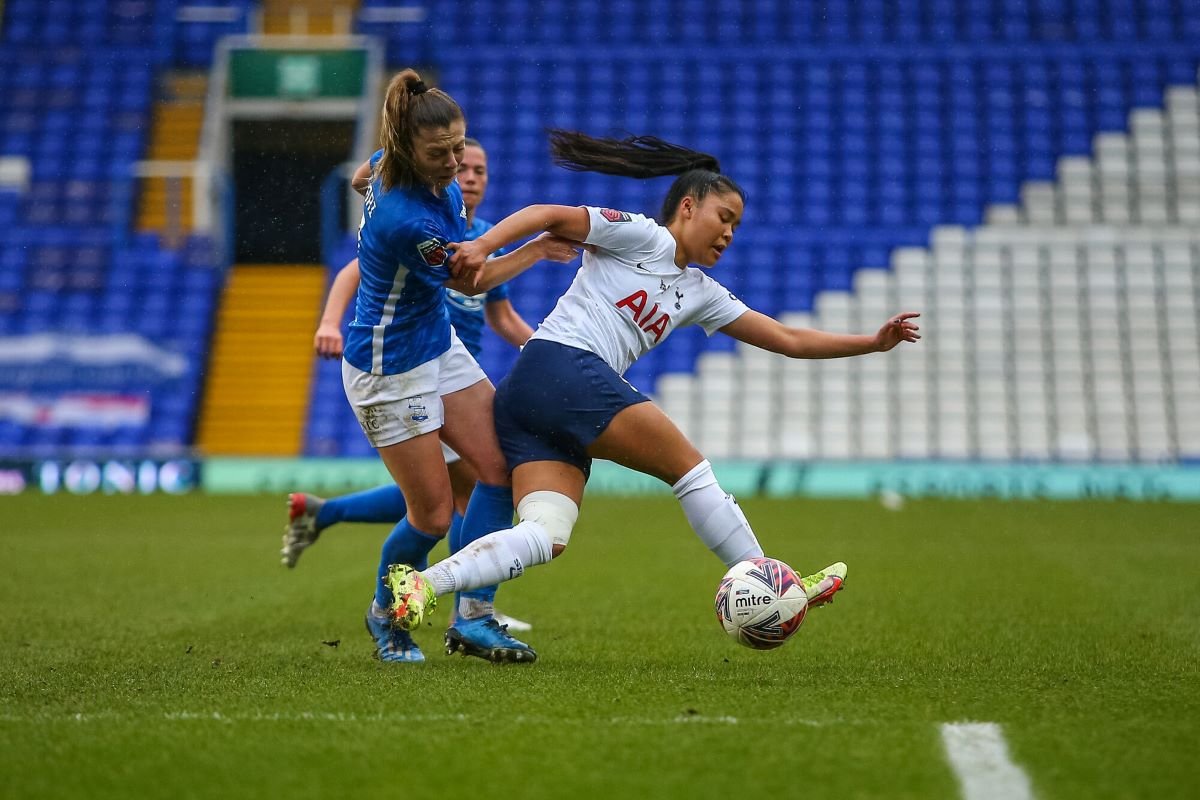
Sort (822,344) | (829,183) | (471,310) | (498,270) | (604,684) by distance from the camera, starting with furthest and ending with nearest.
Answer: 1. (829,183)
2. (471,310)
3. (822,344)
4. (498,270)
5. (604,684)

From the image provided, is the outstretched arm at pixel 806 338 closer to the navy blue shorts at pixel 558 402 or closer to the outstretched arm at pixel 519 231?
the navy blue shorts at pixel 558 402

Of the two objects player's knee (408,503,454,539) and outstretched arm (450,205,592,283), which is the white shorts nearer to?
player's knee (408,503,454,539)

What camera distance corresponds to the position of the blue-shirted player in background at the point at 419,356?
4.55m

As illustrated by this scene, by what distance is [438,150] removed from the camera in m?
4.52

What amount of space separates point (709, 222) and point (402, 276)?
1059 millimetres

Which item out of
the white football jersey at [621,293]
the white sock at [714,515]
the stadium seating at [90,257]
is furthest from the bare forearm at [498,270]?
the stadium seating at [90,257]

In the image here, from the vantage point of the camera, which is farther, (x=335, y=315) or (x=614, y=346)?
(x=335, y=315)

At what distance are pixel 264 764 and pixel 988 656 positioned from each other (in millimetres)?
2856

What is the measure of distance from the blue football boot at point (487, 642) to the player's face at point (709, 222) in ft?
4.89

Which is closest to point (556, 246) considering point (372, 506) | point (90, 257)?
point (372, 506)

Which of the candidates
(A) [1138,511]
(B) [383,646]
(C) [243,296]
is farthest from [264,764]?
(C) [243,296]

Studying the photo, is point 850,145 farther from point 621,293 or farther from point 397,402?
point 397,402

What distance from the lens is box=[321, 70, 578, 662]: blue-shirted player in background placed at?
4547mm

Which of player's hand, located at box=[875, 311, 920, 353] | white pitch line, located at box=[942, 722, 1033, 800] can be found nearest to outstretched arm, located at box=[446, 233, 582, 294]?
player's hand, located at box=[875, 311, 920, 353]
